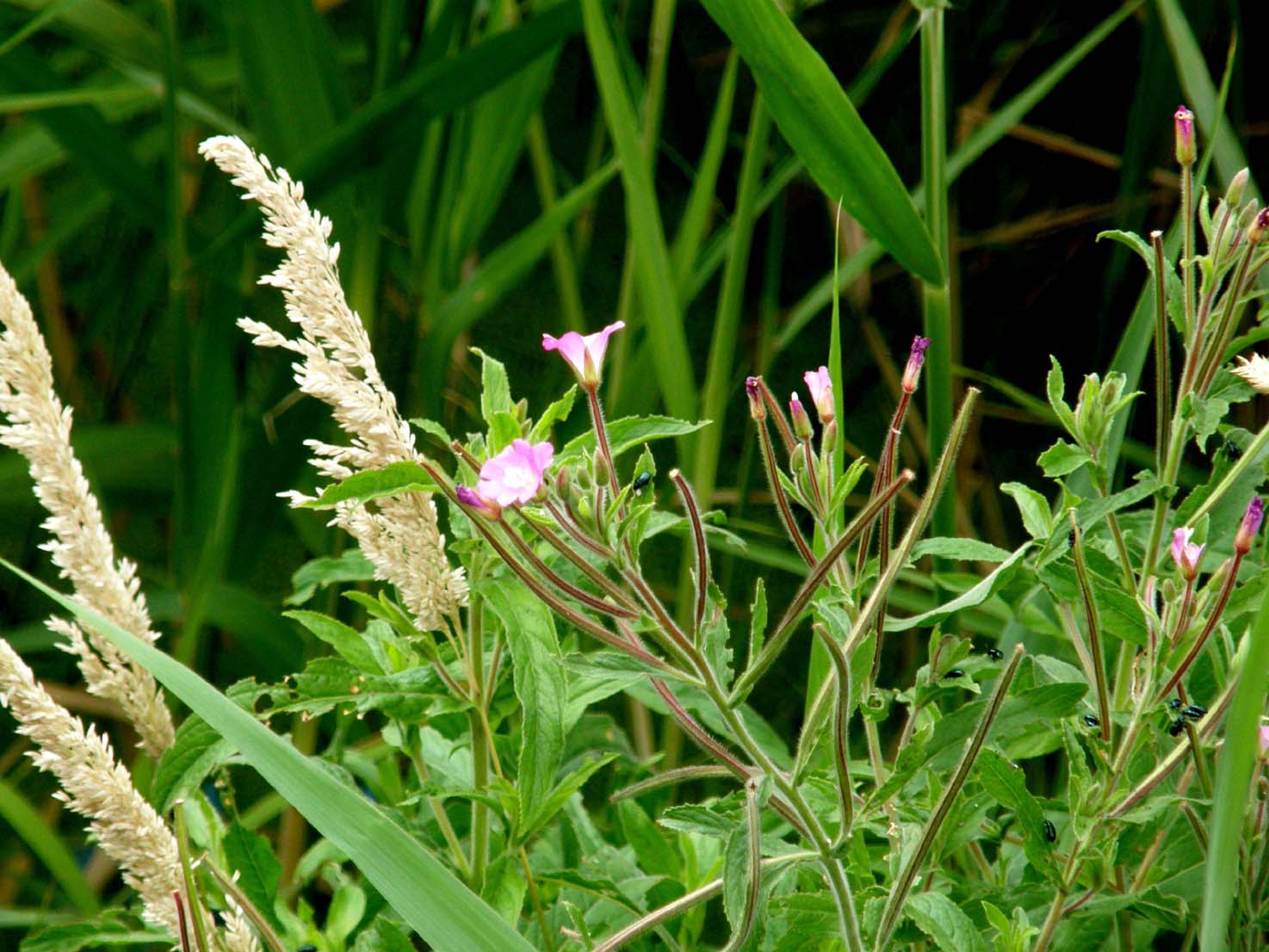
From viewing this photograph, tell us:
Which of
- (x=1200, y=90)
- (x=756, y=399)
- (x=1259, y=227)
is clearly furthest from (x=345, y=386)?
(x=1200, y=90)

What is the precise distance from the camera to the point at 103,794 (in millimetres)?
552

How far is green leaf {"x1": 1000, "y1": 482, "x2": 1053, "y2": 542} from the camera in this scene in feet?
1.90

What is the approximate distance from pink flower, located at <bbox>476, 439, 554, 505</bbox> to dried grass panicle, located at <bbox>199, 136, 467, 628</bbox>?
0.33 feet

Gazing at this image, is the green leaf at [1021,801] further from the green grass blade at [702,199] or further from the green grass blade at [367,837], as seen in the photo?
the green grass blade at [702,199]

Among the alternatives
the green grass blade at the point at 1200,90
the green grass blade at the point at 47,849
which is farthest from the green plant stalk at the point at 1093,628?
the green grass blade at the point at 47,849

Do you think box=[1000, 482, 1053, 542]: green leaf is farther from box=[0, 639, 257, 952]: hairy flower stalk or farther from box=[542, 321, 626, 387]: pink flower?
box=[0, 639, 257, 952]: hairy flower stalk

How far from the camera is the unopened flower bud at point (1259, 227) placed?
532 mm

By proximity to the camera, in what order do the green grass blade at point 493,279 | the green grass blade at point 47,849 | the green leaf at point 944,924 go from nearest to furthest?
1. the green leaf at point 944,924
2. the green grass blade at point 47,849
3. the green grass blade at point 493,279

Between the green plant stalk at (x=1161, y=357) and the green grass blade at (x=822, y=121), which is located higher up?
the green grass blade at (x=822, y=121)

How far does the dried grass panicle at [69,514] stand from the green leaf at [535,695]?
Answer: 0.20 meters

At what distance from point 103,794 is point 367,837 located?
0.52 ft

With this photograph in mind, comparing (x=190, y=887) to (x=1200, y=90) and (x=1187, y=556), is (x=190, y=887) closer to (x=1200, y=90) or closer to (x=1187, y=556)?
(x=1187, y=556)

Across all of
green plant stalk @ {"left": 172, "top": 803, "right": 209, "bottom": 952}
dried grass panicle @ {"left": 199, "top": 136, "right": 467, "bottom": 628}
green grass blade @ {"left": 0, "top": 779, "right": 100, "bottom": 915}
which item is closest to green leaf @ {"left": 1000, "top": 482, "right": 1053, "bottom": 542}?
dried grass panicle @ {"left": 199, "top": 136, "right": 467, "bottom": 628}

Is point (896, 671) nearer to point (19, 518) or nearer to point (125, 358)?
point (125, 358)
